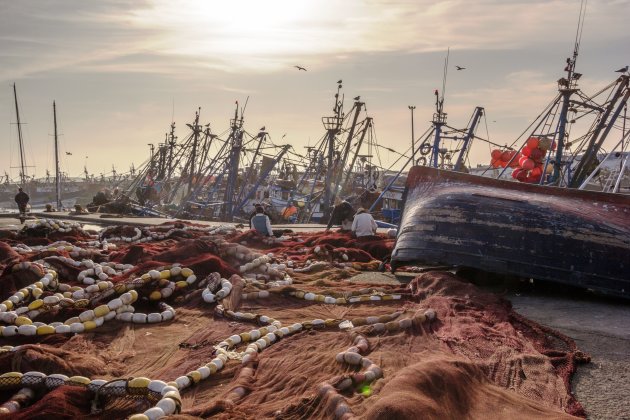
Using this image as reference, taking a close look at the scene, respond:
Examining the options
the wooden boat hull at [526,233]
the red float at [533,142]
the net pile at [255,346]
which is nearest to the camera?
the net pile at [255,346]

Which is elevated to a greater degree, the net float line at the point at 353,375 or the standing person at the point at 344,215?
the standing person at the point at 344,215

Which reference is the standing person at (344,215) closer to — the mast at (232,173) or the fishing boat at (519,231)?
the fishing boat at (519,231)

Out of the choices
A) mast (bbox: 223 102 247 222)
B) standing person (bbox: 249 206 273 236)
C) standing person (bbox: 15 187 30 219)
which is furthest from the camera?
mast (bbox: 223 102 247 222)

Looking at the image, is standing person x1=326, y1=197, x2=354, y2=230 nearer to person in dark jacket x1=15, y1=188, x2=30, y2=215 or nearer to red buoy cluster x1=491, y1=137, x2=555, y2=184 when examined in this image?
red buoy cluster x1=491, y1=137, x2=555, y2=184

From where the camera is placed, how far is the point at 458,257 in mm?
6047

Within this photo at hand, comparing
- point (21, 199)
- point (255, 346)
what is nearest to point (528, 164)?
point (255, 346)

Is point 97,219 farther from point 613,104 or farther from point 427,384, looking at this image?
point 427,384

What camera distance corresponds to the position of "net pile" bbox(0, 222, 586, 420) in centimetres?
274

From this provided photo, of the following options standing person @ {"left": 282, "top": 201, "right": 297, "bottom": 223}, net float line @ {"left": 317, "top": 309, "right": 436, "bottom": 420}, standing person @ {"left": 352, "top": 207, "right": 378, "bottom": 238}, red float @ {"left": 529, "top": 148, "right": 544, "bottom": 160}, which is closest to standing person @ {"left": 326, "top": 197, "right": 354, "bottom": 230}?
standing person @ {"left": 352, "top": 207, "right": 378, "bottom": 238}

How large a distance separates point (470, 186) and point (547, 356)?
3.60 metres

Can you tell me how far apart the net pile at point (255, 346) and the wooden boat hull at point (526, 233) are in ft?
2.57

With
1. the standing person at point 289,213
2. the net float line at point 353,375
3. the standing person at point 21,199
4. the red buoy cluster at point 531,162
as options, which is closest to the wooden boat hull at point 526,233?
the net float line at point 353,375

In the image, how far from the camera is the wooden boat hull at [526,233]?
5.58 meters

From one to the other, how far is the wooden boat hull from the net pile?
0.78 metres
